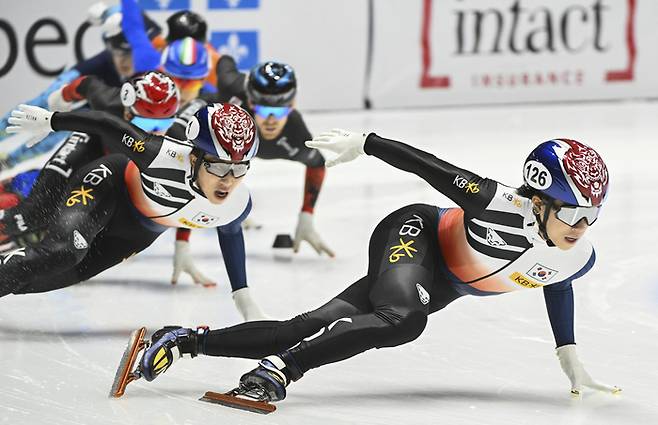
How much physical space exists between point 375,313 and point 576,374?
799mm

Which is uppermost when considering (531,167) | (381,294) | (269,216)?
(531,167)

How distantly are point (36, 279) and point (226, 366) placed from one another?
0.92 meters

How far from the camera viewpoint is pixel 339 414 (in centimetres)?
417

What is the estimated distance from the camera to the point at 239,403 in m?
4.13

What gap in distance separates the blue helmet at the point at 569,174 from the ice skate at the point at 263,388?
3.52 ft

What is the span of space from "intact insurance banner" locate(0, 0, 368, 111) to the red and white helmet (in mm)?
5649

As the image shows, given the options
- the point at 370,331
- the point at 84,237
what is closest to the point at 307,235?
the point at 84,237

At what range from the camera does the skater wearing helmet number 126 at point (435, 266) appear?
4137mm

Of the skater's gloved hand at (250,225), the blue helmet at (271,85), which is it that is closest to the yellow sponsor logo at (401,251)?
the blue helmet at (271,85)

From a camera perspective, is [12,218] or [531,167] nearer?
[531,167]

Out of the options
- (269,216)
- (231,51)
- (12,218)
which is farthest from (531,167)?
(231,51)

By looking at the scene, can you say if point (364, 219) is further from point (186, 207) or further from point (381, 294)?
point (381, 294)

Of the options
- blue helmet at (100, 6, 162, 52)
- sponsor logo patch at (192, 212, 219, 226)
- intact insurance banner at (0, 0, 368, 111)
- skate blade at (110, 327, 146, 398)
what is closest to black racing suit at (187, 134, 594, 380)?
skate blade at (110, 327, 146, 398)

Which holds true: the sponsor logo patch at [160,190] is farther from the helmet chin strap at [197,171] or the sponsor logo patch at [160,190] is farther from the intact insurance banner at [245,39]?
the intact insurance banner at [245,39]
